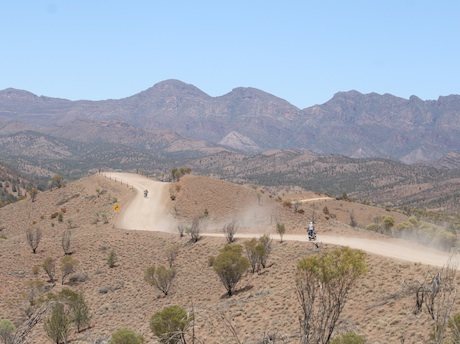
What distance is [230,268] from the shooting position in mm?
29906

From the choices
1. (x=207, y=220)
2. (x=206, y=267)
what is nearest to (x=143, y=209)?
(x=207, y=220)

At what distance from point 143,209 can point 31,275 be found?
72.4 ft

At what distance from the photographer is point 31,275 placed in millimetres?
39062

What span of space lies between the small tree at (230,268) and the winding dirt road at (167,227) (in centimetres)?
780

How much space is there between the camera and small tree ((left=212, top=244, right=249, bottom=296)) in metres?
29.8

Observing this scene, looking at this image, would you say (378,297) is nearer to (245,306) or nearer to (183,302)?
(245,306)

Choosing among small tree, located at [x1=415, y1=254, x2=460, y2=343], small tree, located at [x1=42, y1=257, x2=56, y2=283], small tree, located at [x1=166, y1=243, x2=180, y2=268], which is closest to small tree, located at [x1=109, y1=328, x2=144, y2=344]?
small tree, located at [x1=415, y1=254, x2=460, y2=343]

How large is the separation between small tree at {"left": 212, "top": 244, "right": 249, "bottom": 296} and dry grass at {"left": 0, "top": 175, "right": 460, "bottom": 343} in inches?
33.8

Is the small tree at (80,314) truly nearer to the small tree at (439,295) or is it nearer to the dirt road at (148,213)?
the dirt road at (148,213)

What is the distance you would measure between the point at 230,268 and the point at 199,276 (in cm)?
Answer: 640

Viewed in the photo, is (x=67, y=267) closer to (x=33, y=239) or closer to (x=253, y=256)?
(x=33, y=239)

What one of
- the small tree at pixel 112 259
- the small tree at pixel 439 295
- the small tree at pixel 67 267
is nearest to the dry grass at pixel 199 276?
the small tree at pixel 112 259

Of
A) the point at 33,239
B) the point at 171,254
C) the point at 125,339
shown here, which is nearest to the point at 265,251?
the point at 171,254

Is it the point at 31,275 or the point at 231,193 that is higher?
the point at 231,193
